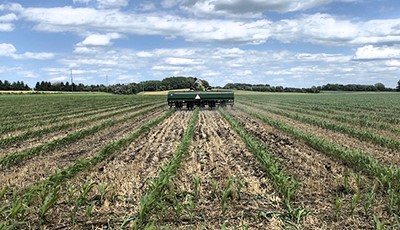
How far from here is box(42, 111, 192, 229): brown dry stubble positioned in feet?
20.9

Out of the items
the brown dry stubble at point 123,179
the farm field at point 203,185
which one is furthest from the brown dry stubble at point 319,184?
the brown dry stubble at point 123,179

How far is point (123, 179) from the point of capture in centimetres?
867

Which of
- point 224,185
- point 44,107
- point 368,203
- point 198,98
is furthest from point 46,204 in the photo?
point 44,107

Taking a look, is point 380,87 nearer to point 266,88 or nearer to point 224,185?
point 266,88

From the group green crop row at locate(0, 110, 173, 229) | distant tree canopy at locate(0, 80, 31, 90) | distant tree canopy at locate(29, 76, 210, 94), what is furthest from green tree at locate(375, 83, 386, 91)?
green crop row at locate(0, 110, 173, 229)

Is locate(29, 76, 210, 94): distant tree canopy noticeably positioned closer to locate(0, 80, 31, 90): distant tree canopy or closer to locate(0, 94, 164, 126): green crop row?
locate(0, 80, 31, 90): distant tree canopy

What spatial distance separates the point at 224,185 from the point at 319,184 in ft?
5.91

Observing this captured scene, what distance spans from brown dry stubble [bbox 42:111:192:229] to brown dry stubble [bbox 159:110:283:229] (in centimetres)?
68

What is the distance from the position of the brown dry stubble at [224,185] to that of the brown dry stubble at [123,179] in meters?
0.68

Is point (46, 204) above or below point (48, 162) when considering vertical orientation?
above

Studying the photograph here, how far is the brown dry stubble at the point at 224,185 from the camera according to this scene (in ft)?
20.2

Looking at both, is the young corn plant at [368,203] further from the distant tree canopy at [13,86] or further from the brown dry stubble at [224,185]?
the distant tree canopy at [13,86]

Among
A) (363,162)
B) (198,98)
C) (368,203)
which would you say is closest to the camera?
(368,203)

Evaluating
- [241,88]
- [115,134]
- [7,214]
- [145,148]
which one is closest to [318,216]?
[7,214]
